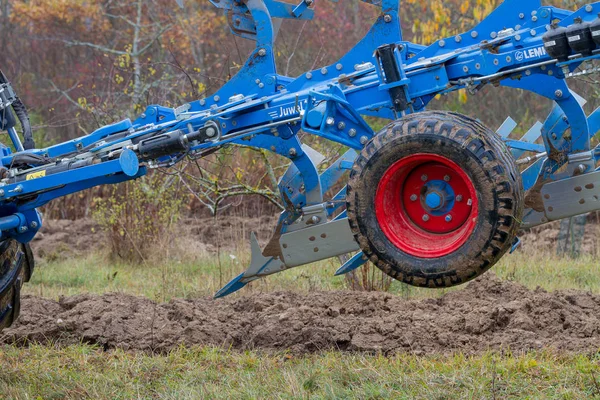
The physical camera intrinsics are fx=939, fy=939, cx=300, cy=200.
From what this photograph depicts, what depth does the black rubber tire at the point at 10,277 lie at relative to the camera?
604 centimetres

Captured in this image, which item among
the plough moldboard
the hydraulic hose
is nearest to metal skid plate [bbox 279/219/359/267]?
the plough moldboard

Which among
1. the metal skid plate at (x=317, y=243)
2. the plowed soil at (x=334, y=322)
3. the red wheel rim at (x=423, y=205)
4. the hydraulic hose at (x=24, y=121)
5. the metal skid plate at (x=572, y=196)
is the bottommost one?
the plowed soil at (x=334, y=322)

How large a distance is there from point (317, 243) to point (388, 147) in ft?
5.98

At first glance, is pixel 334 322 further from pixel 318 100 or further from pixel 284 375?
pixel 318 100

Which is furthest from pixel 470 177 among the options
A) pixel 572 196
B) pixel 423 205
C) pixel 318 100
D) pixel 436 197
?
pixel 572 196

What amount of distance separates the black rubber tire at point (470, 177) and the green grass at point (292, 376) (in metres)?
0.75

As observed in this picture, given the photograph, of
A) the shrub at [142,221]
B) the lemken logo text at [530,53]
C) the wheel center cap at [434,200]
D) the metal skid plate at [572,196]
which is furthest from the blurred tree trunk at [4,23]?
the wheel center cap at [434,200]

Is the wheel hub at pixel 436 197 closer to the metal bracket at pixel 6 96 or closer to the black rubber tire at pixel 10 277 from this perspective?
the black rubber tire at pixel 10 277

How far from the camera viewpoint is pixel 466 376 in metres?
5.32

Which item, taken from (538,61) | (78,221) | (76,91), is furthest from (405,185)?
(76,91)

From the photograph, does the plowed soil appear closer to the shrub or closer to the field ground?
the field ground

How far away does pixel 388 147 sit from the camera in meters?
4.81

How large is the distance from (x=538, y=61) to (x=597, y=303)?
2641 millimetres

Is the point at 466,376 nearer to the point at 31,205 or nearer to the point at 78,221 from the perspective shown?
the point at 31,205
